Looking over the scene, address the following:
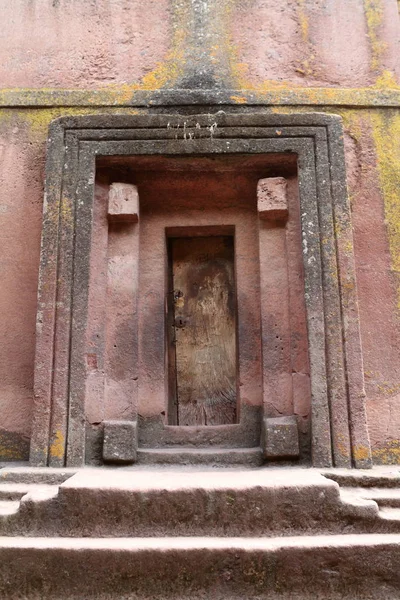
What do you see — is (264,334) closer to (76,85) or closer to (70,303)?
(70,303)

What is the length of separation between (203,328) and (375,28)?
248 centimetres

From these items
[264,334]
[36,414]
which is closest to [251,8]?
[264,334]

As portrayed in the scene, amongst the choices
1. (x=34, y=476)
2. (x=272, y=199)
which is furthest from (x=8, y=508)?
(x=272, y=199)

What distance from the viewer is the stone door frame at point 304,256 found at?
306cm

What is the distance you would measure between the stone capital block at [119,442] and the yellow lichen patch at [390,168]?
1790 mm

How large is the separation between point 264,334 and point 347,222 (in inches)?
32.6

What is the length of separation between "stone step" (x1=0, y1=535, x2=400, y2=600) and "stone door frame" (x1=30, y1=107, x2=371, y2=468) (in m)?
0.87

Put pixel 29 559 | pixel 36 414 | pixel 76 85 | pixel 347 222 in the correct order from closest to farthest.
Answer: pixel 29 559 → pixel 36 414 → pixel 347 222 → pixel 76 85

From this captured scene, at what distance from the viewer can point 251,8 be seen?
13.5ft

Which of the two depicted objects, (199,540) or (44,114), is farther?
(44,114)

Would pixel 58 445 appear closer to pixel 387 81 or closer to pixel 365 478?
pixel 365 478

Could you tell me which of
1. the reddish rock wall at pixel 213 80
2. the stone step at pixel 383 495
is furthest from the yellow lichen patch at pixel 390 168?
the stone step at pixel 383 495

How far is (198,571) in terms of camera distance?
2.12 m

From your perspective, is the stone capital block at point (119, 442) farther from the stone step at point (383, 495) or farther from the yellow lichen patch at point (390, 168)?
the yellow lichen patch at point (390, 168)
